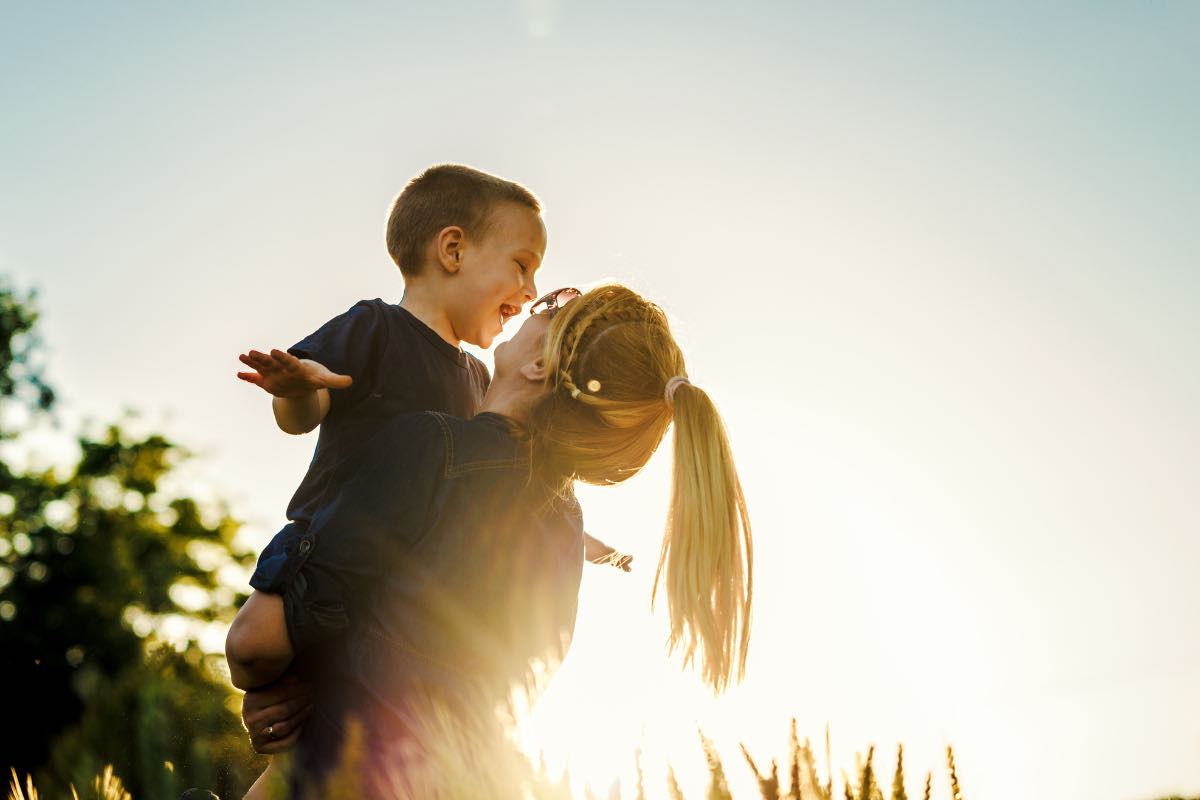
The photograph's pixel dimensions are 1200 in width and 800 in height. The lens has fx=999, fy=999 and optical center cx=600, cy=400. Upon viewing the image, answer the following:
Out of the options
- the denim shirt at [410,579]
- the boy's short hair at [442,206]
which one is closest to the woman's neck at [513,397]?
the denim shirt at [410,579]

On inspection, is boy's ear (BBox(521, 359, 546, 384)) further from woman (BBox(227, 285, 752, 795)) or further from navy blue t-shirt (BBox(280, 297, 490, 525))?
navy blue t-shirt (BBox(280, 297, 490, 525))

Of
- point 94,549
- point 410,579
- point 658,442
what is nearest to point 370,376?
point 410,579

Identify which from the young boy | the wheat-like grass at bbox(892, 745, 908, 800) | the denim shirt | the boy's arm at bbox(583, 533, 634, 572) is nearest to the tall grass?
the wheat-like grass at bbox(892, 745, 908, 800)

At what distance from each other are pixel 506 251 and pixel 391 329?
742mm

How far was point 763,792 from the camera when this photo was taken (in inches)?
51.6

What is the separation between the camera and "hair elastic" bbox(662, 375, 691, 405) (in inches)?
140

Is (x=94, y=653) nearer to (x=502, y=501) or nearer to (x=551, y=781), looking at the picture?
(x=502, y=501)

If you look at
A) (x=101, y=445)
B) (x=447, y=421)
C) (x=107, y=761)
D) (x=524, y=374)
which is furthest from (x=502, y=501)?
(x=101, y=445)

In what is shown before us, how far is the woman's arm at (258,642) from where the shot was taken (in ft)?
9.32

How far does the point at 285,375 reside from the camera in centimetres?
318

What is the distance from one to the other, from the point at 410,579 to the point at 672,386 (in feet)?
3.84

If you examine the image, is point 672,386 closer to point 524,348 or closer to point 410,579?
point 524,348

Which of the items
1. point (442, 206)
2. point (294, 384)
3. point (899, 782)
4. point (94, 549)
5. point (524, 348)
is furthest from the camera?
point (94, 549)

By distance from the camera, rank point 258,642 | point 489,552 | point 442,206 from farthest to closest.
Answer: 1. point 442,206
2. point 489,552
3. point 258,642
